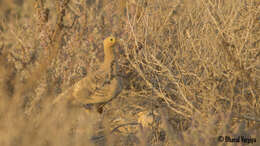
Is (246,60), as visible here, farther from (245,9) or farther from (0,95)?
(0,95)

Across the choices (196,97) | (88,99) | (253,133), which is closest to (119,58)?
(88,99)

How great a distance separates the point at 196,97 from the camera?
3.36m

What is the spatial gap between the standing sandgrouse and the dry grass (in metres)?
0.12

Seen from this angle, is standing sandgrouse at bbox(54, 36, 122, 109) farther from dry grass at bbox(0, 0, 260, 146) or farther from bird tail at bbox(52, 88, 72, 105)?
dry grass at bbox(0, 0, 260, 146)

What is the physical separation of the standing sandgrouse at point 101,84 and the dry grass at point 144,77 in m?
0.12

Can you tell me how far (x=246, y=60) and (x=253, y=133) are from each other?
2.26ft

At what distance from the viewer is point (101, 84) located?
370 cm

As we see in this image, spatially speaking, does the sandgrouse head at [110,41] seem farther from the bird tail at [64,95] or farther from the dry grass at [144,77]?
the bird tail at [64,95]

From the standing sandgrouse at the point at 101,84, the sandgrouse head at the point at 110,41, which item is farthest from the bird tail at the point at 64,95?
the sandgrouse head at the point at 110,41

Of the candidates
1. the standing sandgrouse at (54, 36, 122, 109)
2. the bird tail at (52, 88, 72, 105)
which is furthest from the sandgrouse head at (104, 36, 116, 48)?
the bird tail at (52, 88, 72, 105)

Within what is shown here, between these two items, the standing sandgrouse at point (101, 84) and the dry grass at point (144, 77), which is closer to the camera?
the dry grass at point (144, 77)

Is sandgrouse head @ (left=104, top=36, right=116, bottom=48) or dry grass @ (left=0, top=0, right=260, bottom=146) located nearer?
dry grass @ (left=0, top=0, right=260, bottom=146)

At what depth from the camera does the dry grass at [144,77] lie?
2.77 meters

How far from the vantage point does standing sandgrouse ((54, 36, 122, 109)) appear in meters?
3.61
